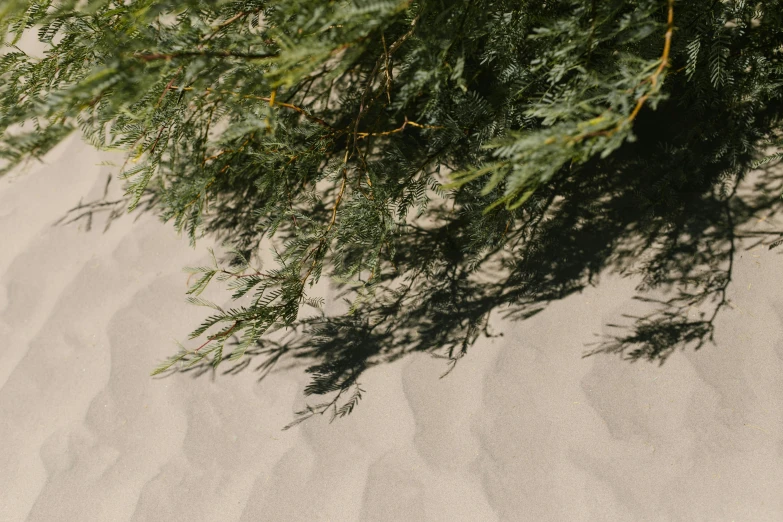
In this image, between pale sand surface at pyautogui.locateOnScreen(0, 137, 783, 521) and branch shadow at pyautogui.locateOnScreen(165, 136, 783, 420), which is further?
branch shadow at pyautogui.locateOnScreen(165, 136, 783, 420)

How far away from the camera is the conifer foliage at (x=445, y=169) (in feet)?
5.07

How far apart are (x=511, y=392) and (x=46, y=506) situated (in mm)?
1682

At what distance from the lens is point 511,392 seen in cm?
190

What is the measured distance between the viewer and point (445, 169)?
2.26 meters

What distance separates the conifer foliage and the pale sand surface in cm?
9

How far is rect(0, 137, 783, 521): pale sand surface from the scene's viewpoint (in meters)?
1.72

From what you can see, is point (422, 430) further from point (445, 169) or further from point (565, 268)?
point (445, 169)

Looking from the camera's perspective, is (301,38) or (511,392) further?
(511,392)

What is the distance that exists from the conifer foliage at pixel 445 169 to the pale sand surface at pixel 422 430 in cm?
9

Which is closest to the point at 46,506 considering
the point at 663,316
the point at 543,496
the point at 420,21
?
the point at 543,496

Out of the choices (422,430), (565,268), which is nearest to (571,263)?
(565,268)

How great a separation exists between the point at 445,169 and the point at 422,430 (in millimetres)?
1027

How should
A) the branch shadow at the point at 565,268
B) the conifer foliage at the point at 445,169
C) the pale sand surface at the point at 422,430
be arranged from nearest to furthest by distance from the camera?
the conifer foliage at the point at 445,169 → the pale sand surface at the point at 422,430 → the branch shadow at the point at 565,268

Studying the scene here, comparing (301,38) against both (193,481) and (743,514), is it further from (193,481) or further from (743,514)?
(743,514)
